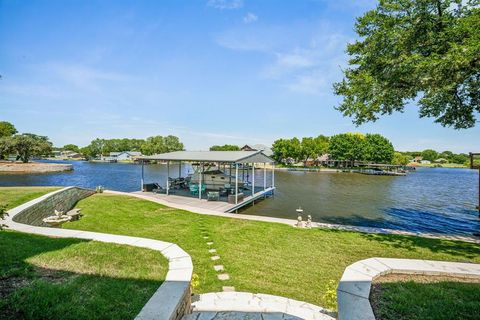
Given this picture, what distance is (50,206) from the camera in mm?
12430

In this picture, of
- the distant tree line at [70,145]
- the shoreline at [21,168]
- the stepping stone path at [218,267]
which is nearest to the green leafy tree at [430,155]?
the distant tree line at [70,145]

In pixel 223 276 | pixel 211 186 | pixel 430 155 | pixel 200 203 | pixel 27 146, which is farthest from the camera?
pixel 430 155

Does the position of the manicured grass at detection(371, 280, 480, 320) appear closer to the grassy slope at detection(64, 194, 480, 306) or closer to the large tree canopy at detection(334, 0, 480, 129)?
the grassy slope at detection(64, 194, 480, 306)

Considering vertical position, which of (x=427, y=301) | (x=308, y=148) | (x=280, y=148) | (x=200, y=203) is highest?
(x=280, y=148)

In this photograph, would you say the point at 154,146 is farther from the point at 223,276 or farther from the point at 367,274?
the point at 367,274

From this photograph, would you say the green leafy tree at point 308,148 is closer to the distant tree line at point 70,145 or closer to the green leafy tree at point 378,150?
the green leafy tree at point 378,150

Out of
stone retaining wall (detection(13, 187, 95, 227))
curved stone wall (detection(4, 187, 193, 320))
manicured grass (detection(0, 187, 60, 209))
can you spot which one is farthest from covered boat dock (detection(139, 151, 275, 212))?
curved stone wall (detection(4, 187, 193, 320))

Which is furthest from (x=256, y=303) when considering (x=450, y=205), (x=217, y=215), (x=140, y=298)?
(x=450, y=205)

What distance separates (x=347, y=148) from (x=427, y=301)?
7362cm

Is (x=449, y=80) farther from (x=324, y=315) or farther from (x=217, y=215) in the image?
(x=217, y=215)

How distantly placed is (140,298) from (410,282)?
4.93 m

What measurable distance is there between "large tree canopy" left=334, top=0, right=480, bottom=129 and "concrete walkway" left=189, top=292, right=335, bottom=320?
25.3ft

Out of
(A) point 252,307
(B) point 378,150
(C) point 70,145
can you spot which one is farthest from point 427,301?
(C) point 70,145

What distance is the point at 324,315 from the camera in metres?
4.12
